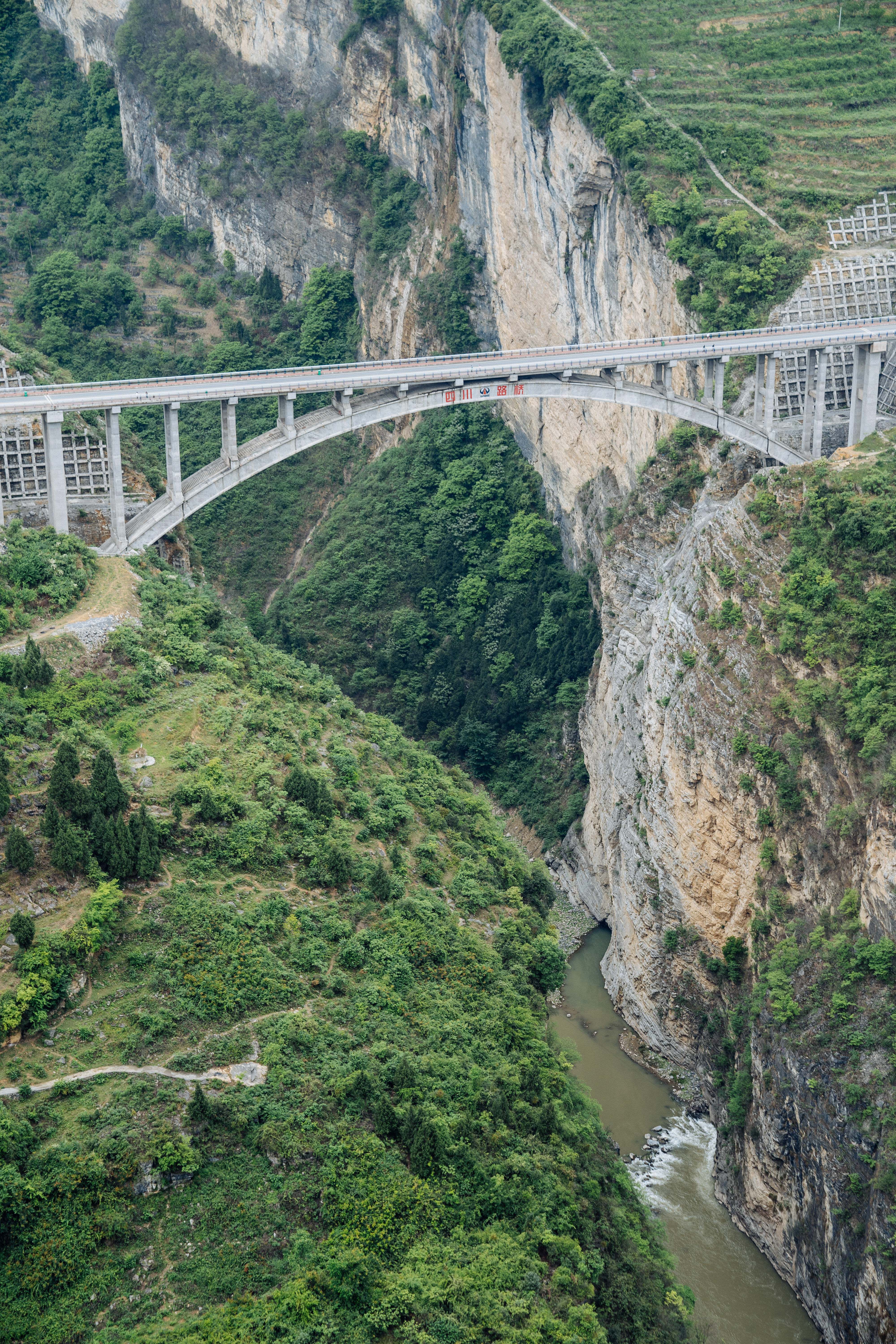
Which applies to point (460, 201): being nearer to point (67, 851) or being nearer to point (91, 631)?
point (91, 631)

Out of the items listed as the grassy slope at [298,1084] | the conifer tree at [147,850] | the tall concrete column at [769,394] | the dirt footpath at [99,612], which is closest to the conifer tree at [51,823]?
the grassy slope at [298,1084]

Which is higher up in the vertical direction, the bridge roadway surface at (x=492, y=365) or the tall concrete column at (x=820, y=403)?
the bridge roadway surface at (x=492, y=365)

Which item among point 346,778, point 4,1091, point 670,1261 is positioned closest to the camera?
point 4,1091

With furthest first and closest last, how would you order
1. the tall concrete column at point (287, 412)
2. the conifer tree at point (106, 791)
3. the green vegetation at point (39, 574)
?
the tall concrete column at point (287, 412), the green vegetation at point (39, 574), the conifer tree at point (106, 791)

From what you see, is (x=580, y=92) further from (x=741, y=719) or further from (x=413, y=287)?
(x=741, y=719)

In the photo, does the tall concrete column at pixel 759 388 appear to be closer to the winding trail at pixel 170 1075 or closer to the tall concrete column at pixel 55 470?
the tall concrete column at pixel 55 470

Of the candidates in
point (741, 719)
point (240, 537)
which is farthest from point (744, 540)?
point (240, 537)

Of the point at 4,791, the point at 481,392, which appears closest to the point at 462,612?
the point at 481,392
